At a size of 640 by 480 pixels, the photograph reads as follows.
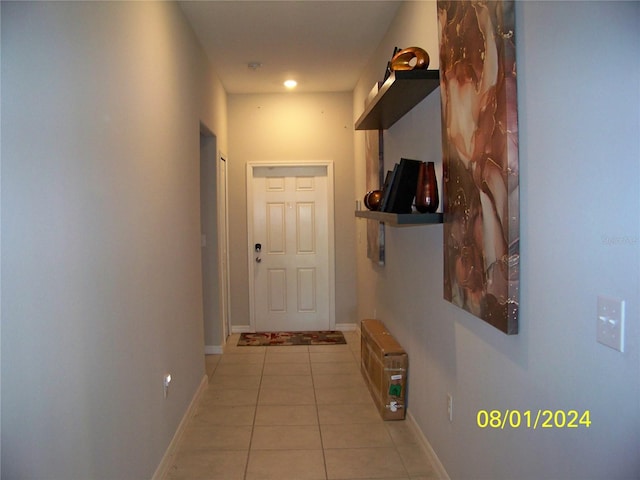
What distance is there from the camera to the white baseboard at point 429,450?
7.35 feet

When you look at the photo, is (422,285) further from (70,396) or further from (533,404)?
(70,396)

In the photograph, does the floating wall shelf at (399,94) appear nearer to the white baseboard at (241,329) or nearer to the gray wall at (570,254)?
the gray wall at (570,254)

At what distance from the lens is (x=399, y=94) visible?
235 cm

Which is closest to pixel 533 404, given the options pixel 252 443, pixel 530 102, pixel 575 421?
pixel 575 421

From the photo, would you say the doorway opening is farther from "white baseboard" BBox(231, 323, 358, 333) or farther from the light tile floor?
"white baseboard" BBox(231, 323, 358, 333)

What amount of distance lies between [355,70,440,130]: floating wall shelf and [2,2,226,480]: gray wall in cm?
116

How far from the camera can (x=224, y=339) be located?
4.65m

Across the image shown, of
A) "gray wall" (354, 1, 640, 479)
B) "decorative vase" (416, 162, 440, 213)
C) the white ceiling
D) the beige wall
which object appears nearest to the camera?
"gray wall" (354, 1, 640, 479)

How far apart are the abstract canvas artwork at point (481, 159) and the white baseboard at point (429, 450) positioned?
910 mm

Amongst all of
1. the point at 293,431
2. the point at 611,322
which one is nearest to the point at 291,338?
the point at 293,431

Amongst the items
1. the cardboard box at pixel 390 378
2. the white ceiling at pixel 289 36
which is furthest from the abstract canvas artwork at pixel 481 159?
the white ceiling at pixel 289 36

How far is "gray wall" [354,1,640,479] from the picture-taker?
40.2 inches

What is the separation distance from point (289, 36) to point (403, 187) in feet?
6.23
